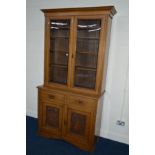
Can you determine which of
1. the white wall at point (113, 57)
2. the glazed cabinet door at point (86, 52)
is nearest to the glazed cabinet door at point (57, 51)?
the glazed cabinet door at point (86, 52)

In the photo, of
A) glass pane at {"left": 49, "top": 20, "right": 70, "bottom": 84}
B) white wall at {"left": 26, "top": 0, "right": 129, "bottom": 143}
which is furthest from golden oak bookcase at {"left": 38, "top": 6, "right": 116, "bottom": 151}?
white wall at {"left": 26, "top": 0, "right": 129, "bottom": 143}

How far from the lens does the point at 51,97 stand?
2535mm

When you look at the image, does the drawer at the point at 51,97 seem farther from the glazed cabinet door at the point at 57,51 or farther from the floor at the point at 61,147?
the floor at the point at 61,147

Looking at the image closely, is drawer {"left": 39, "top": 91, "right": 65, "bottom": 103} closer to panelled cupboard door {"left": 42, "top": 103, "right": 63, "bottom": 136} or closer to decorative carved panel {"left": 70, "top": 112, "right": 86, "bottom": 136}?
panelled cupboard door {"left": 42, "top": 103, "right": 63, "bottom": 136}

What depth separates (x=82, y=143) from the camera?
2396mm

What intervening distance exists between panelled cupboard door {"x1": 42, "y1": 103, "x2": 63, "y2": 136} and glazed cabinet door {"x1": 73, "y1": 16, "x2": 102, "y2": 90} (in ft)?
1.73
